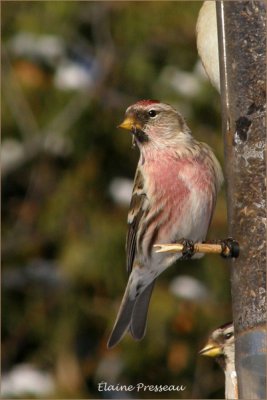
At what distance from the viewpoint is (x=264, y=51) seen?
299cm

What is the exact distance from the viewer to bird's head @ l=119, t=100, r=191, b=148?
323 cm

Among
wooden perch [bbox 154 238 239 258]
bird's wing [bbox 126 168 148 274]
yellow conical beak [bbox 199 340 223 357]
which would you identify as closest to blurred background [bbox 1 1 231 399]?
yellow conical beak [bbox 199 340 223 357]

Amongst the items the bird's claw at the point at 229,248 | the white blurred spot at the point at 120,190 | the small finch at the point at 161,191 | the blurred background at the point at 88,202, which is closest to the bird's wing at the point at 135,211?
the small finch at the point at 161,191

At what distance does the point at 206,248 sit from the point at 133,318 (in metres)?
0.70

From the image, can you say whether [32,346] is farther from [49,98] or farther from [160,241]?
[160,241]

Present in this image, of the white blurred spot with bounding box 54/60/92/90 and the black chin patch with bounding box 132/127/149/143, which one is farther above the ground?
the white blurred spot with bounding box 54/60/92/90

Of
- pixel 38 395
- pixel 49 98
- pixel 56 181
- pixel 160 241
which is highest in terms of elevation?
pixel 49 98

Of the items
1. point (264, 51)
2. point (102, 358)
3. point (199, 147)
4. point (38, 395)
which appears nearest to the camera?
point (264, 51)

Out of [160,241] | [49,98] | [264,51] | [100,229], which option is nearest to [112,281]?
[100,229]

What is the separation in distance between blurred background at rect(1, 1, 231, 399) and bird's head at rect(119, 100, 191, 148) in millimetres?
2154

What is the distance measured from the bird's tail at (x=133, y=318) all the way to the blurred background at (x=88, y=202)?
197 centimetres

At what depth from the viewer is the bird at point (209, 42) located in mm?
3559

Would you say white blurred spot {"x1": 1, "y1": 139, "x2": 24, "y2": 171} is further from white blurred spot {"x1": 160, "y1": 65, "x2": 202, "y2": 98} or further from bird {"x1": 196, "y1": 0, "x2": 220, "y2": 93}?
bird {"x1": 196, "y1": 0, "x2": 220, "y2": 93}

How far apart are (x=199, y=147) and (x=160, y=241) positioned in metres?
0.29
